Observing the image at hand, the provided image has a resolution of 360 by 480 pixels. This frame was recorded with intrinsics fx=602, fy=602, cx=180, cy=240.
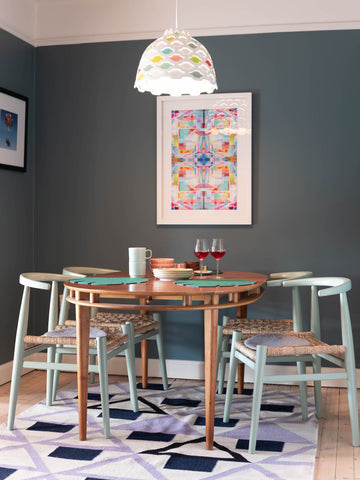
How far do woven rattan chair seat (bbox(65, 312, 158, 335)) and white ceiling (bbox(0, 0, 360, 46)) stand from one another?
1.85 metres

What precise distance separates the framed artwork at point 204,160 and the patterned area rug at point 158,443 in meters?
1.18

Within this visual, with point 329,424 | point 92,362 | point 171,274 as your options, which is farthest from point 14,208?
point 329,424

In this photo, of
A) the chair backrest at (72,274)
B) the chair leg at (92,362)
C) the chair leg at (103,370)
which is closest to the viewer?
the chair leg at (103,370)

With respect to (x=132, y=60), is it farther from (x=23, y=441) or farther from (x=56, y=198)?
(x=23, y=441)

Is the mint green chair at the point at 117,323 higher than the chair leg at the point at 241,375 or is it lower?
higher

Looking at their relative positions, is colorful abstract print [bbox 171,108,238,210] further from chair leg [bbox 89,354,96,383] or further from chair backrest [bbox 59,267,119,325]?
chair leg [bbox 89,354,96,383]

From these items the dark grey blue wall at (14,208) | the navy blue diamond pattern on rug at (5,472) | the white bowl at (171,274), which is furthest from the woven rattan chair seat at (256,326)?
the dark grey blue wall at (14,208)

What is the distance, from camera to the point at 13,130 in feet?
12.8

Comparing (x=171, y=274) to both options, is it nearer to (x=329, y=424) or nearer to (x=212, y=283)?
(x=212, y=283)

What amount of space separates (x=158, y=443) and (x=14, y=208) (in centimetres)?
193

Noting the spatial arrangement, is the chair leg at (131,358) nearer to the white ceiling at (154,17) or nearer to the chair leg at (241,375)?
the chair leg at (241,375)

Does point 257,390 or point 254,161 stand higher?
point 254,161

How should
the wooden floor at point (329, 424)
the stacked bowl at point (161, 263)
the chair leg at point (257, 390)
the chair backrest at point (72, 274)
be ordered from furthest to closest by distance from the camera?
the chair backrest at point (72, 274)
the stacked bowl at point (161, 263)
the chair leg at point (257, 390)
the wooden floor at point (329, 424)

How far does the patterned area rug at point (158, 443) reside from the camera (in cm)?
240
